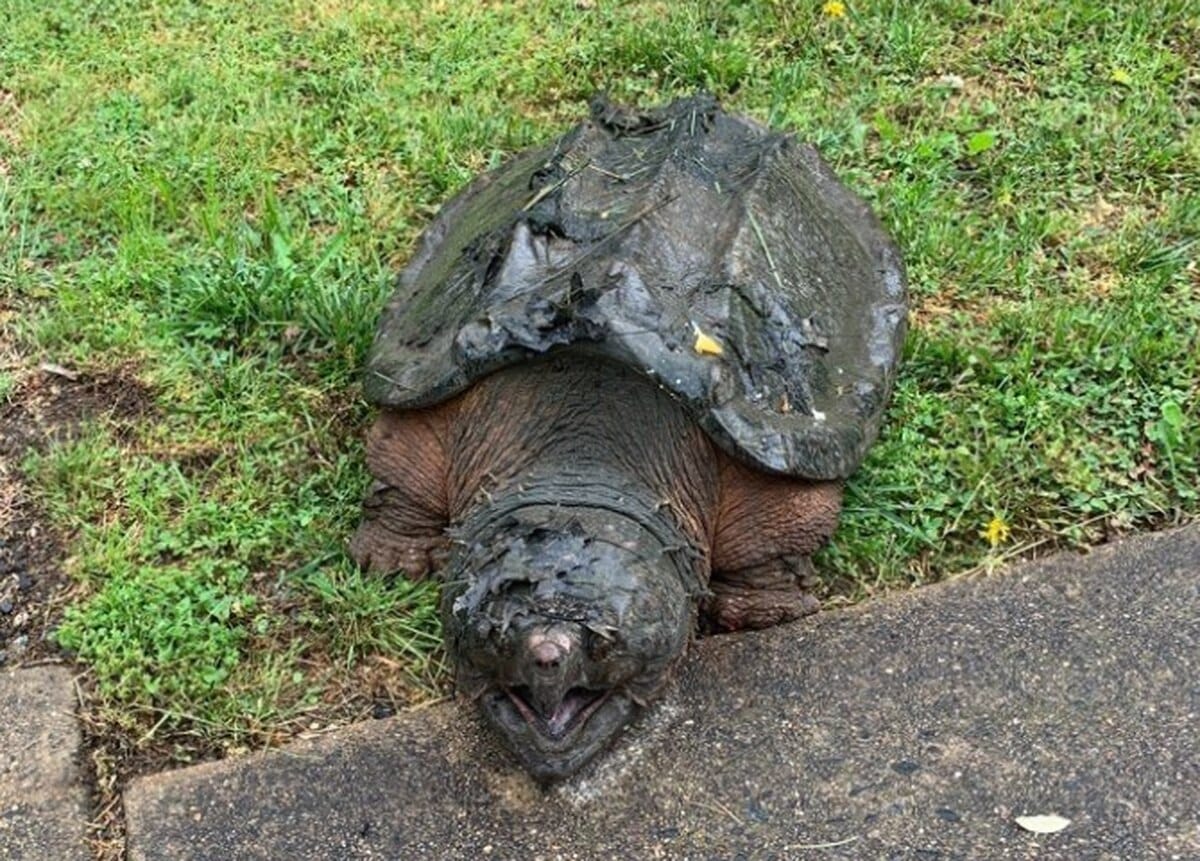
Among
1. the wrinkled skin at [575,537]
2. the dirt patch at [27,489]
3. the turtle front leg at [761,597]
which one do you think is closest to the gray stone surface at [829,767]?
the turtle front leg at [761,597]

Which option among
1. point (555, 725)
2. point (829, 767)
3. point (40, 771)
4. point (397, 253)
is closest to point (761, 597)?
point (829, 767)

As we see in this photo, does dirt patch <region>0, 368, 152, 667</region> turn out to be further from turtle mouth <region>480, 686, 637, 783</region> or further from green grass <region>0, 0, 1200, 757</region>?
turtle mouth <region>480, 686, 637, 783</region>

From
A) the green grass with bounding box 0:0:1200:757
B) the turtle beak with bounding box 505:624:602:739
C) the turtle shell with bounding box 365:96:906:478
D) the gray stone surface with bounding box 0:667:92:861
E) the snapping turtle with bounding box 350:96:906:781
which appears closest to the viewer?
the turtle beak with bounding box 505:624:602:739

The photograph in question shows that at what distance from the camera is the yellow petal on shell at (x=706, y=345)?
9.29 feet

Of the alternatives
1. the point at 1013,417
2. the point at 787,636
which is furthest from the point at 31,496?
the point at 1013,417

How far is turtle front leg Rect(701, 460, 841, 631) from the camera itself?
9.80ft

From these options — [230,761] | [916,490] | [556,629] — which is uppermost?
[556,629]

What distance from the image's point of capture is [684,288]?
296cm

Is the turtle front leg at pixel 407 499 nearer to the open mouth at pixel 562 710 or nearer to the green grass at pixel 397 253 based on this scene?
the green grass at pixel 397 253

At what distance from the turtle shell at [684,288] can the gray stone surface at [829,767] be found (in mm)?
453

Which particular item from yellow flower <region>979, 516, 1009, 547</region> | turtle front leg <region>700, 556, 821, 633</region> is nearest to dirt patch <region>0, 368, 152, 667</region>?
turtle front leg <region>700, 556, 821, 633</region>

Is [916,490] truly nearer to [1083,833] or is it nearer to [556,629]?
[1083,833]

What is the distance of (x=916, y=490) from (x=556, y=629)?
1235mm

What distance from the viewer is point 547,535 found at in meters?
2.52
